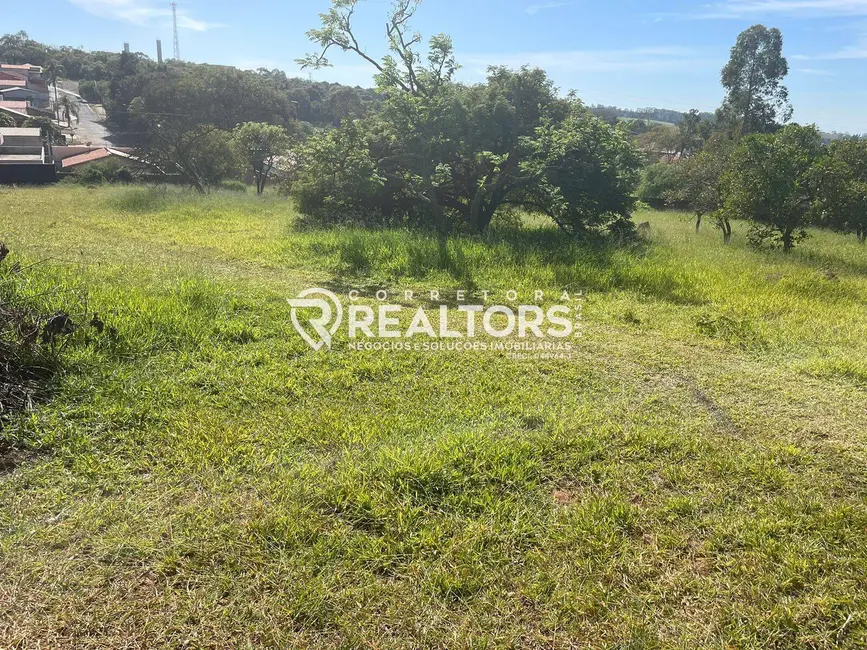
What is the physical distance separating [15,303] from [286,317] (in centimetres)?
207

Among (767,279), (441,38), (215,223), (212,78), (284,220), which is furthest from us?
(212,78)

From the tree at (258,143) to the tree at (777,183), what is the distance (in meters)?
18.2

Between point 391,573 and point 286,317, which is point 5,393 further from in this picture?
point 391,573

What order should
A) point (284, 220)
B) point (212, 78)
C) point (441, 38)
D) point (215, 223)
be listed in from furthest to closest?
point (212, 78) → point (284, 220) → point (215, 223) → point (441, 38)

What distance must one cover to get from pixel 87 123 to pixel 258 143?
32002 millimetres

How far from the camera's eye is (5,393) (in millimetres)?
3248

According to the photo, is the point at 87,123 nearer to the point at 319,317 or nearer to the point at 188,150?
the point at 188,150

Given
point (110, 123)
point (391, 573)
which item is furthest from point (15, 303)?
point (110, 123)

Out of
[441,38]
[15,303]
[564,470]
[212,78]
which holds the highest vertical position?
[212,78]

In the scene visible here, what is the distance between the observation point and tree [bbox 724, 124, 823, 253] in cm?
1124

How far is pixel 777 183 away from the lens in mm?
11266

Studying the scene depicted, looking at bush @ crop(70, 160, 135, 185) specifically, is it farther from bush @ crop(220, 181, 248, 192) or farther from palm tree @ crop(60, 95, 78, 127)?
palm tree @ crop(60, 95, 78, 127)

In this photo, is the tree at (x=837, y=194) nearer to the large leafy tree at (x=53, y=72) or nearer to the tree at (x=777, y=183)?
the tree at (x=777, y=183)

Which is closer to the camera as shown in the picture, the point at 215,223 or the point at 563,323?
the point at 563,323
